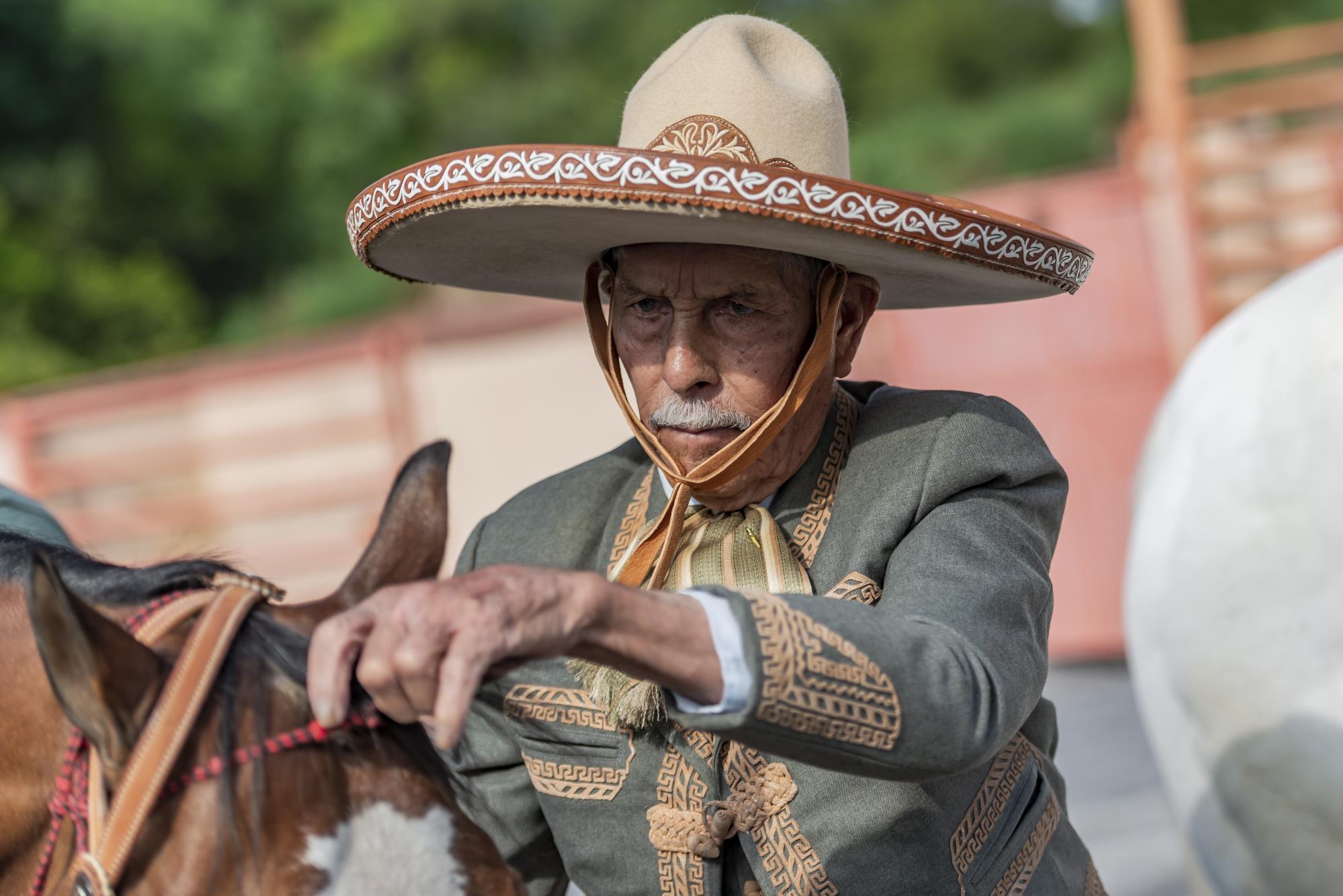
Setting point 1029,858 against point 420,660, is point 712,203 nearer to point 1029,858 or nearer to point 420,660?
point 420,660

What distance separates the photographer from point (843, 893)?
1636 millimetres

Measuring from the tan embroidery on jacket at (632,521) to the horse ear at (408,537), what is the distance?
20.6 inches

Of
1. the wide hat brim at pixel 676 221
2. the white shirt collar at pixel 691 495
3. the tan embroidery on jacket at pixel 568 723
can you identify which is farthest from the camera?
the white shirt collar at pixel 691 495

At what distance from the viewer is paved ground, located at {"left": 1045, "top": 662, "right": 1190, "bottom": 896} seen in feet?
15.9

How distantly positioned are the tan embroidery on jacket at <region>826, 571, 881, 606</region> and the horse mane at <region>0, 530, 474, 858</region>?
0.58 meters

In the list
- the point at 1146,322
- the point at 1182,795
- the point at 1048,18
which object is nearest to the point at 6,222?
the point at 1146,322

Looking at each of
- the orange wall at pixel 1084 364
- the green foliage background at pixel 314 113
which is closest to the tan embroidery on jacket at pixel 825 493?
the orange wall at pixel 1084 364

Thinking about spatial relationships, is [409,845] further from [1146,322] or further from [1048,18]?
[1048,18]

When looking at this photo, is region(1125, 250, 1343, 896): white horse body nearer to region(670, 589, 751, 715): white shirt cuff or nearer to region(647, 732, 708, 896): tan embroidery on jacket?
region(647, 732, 708, 896): tan embroidery on jacket

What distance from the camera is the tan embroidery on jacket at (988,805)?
1665 mm

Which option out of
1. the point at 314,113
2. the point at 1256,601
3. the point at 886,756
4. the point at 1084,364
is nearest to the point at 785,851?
the point at 886,756

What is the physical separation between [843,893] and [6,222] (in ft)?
62.1

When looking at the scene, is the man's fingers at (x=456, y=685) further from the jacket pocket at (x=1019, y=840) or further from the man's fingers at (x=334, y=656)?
the jacket pocket at (x=1019, y=840)

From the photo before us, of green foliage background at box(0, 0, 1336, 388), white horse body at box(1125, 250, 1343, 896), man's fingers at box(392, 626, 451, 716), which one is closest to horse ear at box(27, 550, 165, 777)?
man's fingers at box(392, 626, 451, 716)
